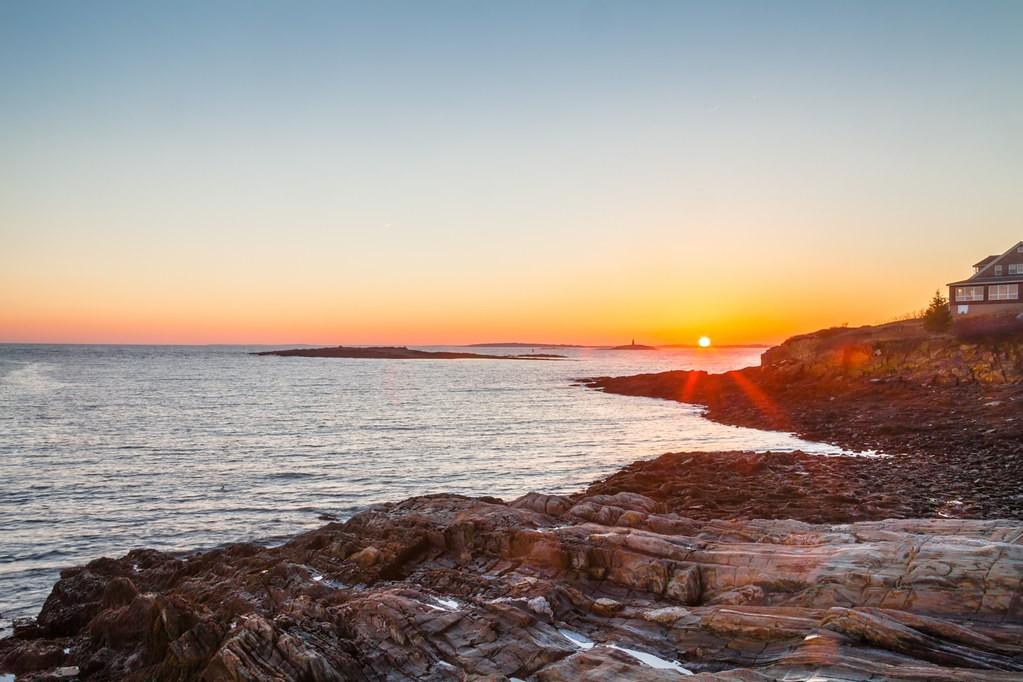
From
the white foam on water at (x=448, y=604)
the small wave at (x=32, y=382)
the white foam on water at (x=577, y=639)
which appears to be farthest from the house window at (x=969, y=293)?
the small wave at (x=32, y=382)

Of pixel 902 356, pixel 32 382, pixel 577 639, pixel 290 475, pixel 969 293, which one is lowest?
pixel 290 475

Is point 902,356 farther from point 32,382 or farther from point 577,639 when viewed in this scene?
point 32,382

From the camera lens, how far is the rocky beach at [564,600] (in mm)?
10609

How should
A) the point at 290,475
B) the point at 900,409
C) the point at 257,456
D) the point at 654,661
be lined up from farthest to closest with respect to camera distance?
1. the point at 900,409
2. the point at 257,456
3. the point at 290,475
4. the point at 654,661

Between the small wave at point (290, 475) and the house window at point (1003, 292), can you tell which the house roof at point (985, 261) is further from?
the small wave at point (290, 475)

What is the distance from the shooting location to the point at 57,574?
800 inches

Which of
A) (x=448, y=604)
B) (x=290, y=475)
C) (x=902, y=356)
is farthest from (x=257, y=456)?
(x=902, y=356)

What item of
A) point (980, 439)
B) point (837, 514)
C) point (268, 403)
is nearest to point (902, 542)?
point (837, 514)

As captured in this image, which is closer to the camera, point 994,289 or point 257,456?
point 257,456

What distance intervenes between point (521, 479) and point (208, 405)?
4832 centimetres

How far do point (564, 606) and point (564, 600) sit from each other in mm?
166

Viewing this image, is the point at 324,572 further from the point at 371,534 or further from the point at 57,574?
the point at 57,574

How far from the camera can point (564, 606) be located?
43.1 feet

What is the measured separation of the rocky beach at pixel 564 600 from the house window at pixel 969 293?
5231 cm
